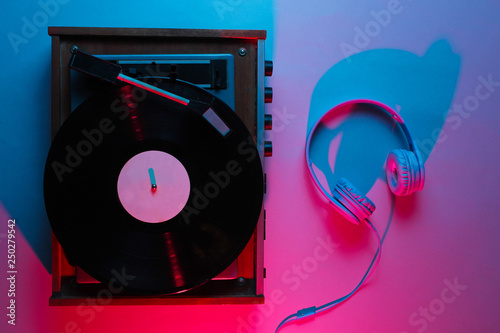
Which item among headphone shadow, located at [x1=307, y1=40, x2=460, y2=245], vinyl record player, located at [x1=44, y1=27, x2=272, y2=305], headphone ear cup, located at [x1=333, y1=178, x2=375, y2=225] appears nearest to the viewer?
vinyl record player, located at [x1=44, y1=27, x2=272, y2=305]

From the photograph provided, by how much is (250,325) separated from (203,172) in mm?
461

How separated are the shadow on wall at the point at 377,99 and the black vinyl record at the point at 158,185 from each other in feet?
1.01

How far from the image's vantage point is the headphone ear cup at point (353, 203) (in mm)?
868

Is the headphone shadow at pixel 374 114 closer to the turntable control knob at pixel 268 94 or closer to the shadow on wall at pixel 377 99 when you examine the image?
the shadow on wall at pixel 377 99

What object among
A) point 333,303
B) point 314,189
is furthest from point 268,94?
point 333,303

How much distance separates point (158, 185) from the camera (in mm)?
770

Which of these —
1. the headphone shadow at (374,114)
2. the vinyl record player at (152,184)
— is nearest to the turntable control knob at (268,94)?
the vinyl record player at (152,184)

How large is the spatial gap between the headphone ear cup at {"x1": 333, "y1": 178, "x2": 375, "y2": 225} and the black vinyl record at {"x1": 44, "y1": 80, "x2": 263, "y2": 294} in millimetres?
230

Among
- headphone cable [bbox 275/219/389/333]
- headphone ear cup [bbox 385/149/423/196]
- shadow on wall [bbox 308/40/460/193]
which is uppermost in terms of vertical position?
shadow on wall [bbox 308/40/460/193]

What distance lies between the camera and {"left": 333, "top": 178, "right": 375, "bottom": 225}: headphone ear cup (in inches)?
→ 34.2

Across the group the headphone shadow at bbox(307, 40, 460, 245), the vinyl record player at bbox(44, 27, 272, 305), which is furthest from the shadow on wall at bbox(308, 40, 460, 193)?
the vinyl record player at bbox(44, 27, 272, 305)

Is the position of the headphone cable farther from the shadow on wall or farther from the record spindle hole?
the record spindle hole

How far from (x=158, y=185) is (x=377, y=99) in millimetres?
620

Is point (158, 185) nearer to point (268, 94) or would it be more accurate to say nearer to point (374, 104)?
point (268, 94)
